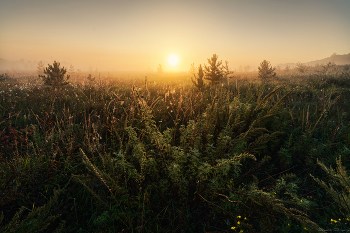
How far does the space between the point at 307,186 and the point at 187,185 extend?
76.5 inches

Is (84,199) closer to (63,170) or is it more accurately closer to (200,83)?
(63,170)

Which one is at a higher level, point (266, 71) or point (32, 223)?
point (266, 71)

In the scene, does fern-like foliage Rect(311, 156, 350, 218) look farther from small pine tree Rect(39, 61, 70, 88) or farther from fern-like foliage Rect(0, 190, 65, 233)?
small pine tree Rect(39, 61, 70, 88)

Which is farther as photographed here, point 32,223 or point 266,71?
Answer: point 266,71

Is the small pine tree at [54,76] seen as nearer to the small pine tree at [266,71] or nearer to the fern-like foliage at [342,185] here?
the fern-like foliage at [342,185]

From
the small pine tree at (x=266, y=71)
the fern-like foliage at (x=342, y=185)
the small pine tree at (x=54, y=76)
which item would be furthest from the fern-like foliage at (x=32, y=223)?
the small pine tree at (x=266, y=71)

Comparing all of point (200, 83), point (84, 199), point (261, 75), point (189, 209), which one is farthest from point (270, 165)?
point (261, 75)

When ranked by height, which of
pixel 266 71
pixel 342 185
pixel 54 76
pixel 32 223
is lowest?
pixel 32 223

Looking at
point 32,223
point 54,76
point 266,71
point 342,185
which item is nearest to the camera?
point 32,223

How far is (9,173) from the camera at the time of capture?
1.93 metres

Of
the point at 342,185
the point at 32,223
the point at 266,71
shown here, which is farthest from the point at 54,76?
the point at 266,71

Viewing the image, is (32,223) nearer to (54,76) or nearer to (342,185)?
(342,185)

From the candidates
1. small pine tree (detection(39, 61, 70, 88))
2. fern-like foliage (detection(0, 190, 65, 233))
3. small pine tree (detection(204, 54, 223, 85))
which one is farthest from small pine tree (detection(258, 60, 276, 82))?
fern-like foliage (detection(0, 190, 65, 233))

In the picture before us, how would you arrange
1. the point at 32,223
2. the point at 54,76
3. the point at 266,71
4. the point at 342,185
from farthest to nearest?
the point at 266,71 → the point at 54,76 → the point at 342,185 → the point at 32,223
